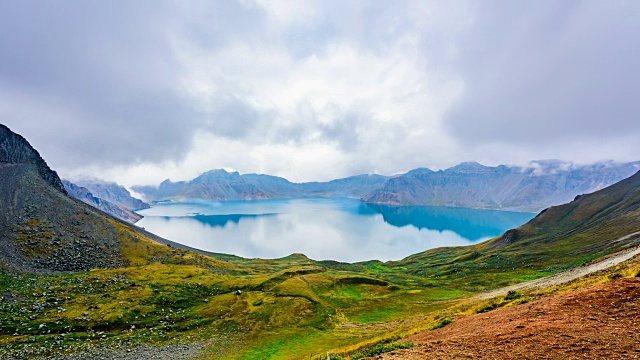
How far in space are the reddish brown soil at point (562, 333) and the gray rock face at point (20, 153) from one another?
149651mm

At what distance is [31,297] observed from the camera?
173 feet

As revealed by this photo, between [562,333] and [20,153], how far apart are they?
164864mm

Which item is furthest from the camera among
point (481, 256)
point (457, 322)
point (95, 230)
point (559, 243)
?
point (481, 256)

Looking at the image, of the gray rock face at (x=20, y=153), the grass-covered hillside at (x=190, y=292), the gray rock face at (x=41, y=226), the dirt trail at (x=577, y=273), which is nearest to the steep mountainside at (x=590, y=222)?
the grass-covered hillside at (x=190, y=292)

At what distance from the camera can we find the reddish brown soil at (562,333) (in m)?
12.7

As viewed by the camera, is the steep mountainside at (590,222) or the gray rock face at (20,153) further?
the gray rock face at (20,153)

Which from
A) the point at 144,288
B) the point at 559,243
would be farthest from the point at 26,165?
the point at 559,243

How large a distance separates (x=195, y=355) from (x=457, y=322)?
112 feet

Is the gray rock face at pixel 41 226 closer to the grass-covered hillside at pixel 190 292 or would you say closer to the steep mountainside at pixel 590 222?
the grass-covered hillside at pixel 190 292

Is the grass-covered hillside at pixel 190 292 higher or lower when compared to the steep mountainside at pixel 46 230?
lower

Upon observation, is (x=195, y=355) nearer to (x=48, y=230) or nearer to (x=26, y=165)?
(x=48, y=230)

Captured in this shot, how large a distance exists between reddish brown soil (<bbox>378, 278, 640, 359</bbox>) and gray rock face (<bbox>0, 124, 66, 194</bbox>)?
491 ft

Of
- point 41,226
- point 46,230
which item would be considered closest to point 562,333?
point 46,230

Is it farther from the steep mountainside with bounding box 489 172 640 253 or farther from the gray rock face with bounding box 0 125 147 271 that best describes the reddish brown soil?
the steep mountainside with bounding box 489 172 640 253
